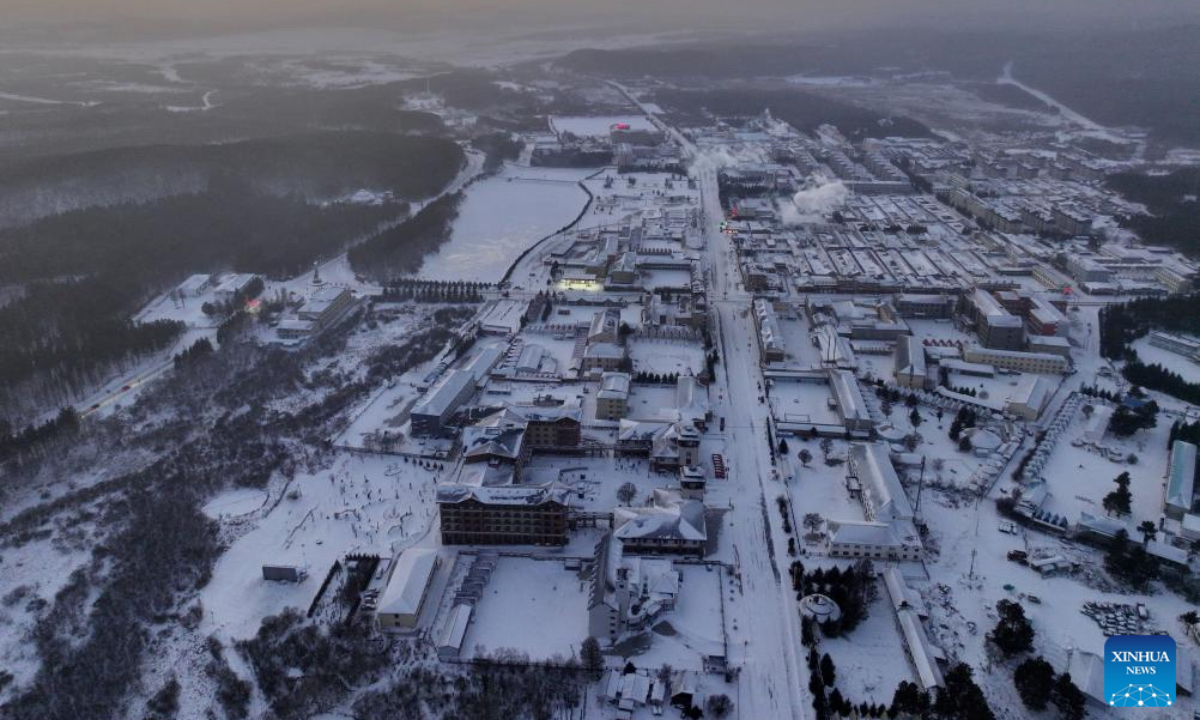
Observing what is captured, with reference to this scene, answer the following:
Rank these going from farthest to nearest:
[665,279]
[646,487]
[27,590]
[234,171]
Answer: [234,171], [665,279], [646,487], [27,590]

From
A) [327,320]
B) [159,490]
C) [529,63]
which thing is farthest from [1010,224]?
[529,63]

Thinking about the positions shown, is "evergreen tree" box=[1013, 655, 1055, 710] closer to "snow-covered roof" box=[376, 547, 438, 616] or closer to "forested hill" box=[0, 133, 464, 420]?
"snow-covered roof" box=[376, 547, 438, 616]

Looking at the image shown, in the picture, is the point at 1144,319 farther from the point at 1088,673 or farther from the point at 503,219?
the point at 503,219

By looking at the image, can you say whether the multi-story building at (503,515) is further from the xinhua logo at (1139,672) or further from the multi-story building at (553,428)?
the xinhua logo at (1139,672)

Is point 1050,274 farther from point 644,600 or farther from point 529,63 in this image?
point 529,63

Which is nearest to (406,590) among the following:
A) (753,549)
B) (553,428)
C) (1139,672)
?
(553,428)

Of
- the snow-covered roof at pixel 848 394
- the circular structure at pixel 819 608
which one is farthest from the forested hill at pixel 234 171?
the circular structure at pixel 819 608

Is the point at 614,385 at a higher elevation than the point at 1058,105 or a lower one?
lower
